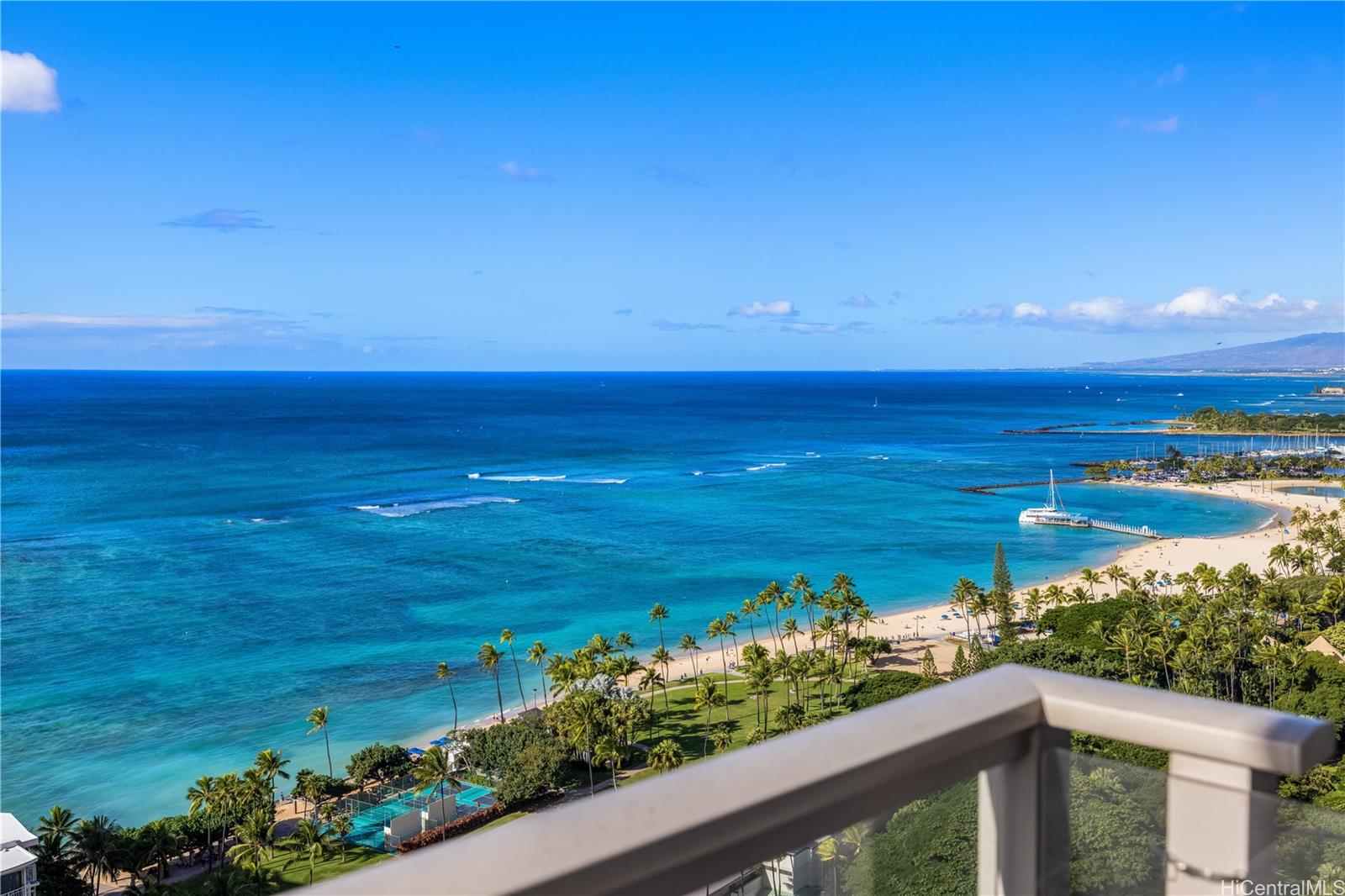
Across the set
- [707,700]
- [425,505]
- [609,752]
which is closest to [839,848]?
[609,752]

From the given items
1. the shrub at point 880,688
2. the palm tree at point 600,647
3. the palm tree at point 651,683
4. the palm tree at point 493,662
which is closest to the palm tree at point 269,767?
the palm tree at point 493,662

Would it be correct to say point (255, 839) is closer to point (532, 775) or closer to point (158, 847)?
point (158, 847)

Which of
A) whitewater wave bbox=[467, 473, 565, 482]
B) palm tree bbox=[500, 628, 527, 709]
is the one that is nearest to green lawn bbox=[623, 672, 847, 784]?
palm tree bbox=[500, 628, 527, 709]

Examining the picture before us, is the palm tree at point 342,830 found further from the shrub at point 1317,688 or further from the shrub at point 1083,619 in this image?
the shrub at point 1083,619

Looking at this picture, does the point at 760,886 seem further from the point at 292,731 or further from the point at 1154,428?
the point at 1154,428

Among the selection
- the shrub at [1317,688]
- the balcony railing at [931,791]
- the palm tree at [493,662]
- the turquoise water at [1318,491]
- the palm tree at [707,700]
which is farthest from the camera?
the turquoise water at [1318,491]

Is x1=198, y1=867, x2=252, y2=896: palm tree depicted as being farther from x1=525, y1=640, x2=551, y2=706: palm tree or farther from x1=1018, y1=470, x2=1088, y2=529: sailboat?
x1=1018, y1=470, x2=1088, y2=529: sailboat

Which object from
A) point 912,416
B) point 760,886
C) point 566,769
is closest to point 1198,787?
point 760,886

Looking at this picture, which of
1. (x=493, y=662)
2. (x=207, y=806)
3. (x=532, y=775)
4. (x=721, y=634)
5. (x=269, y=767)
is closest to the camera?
(x=207, y=806)
